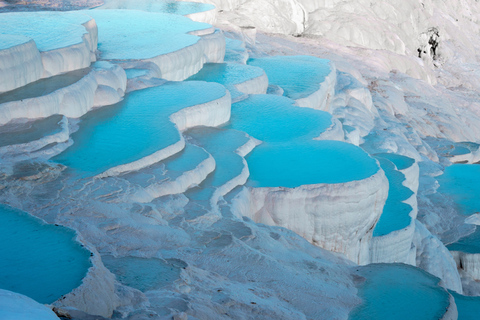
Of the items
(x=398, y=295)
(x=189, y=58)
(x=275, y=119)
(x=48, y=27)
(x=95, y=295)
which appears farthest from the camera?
(x=189, y=58)

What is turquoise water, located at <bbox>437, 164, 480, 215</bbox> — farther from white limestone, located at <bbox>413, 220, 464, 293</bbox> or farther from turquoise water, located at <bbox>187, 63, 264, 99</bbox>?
turquoise water, located at <bbox>187, 63, 264, 99</bbox>

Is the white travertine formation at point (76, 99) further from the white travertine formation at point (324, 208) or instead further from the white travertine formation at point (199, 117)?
the white travertine formation at point (324, 208)

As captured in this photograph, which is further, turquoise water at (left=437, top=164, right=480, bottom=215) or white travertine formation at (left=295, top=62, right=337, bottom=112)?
turquoise water at (left=437, top=164, right=480, bottom=215)

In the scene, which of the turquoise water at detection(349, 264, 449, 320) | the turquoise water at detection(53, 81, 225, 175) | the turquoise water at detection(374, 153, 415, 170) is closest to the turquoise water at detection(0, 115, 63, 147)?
the turquoise water at detection(53, 81, 225, 175)

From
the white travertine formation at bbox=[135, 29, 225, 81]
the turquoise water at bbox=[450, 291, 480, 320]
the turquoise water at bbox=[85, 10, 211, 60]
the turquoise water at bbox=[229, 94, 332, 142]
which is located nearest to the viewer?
the turquoise water at bbox=[450, 291, 480, 320]

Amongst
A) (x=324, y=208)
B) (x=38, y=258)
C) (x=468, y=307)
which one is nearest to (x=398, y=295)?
(x=468, y=307)

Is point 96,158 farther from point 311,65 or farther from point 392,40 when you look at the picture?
point 392,40

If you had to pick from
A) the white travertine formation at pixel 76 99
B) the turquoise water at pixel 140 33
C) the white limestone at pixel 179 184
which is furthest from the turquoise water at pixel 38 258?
the turquoise water at pixel 140 33

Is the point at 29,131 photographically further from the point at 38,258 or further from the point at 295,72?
the point at 295,72
